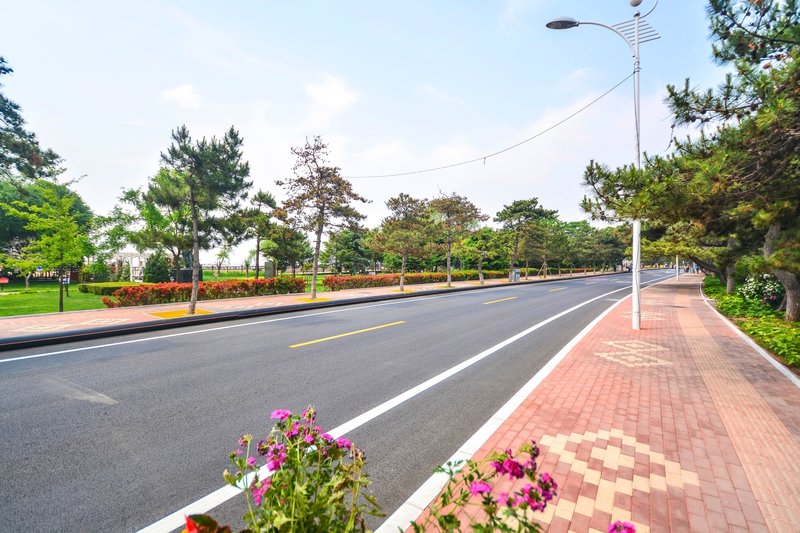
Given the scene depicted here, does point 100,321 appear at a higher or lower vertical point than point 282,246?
lower

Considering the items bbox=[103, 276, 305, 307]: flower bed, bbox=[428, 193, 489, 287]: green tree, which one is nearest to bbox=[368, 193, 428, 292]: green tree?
bbox=[428, 193, 489, 287]: green tree

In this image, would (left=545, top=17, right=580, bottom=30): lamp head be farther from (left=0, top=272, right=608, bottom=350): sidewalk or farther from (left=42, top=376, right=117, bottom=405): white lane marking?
(left=0, top=272, right=608, bottom=350): sidewalk

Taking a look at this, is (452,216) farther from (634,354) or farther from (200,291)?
(634,354)

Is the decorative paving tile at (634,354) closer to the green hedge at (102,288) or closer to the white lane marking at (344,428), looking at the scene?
the white lane marking at (344,428)

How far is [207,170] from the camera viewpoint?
11719 millimetres

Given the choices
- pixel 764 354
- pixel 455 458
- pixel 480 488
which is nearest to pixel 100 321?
pixel 455 458

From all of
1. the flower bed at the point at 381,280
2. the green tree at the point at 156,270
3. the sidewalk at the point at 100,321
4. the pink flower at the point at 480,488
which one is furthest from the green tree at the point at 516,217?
the pink flower at the point at 480,488

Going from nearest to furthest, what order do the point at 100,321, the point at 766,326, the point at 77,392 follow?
the point at 77,392 < the point at 766,326 < the point at 100,321

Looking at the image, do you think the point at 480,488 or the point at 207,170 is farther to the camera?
the point at 207,170

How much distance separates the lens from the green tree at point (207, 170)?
11.2m

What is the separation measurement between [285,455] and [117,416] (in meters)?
3.69

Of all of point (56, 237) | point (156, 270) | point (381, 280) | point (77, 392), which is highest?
point (56, 237)

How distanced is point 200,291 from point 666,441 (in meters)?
17.7

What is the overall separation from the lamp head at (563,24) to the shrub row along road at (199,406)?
25.8 feet
